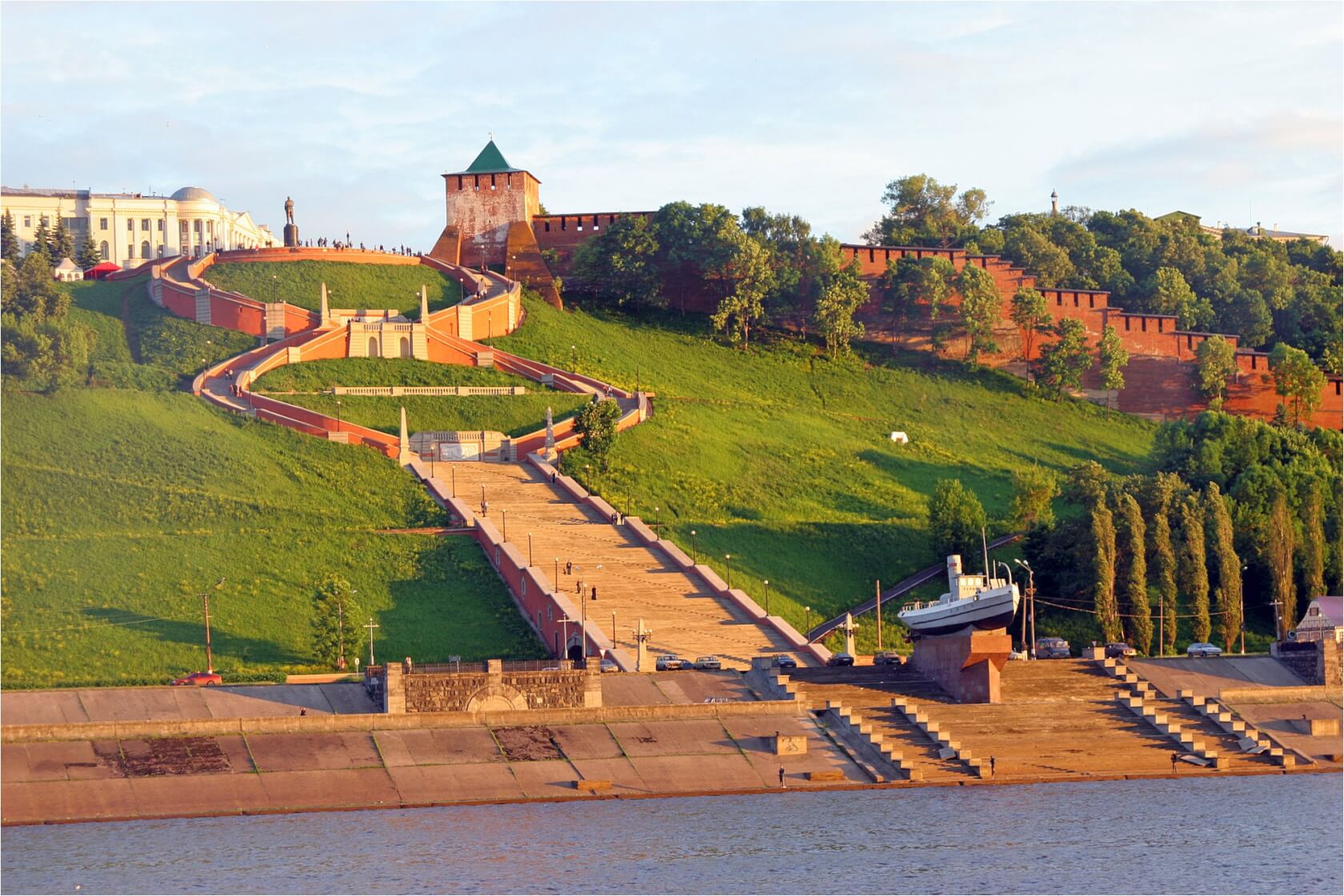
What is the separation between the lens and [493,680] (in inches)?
2302

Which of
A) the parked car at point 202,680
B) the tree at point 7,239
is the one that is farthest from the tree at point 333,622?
the tree at point 7,239

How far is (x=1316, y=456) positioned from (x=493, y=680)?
43.6m

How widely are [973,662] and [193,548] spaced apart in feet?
99.7

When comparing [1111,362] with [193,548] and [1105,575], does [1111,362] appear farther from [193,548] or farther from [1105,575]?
[193,548]

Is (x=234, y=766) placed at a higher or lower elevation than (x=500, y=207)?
lower

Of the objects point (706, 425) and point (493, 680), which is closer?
point (493, 680)

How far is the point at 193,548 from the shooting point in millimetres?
76125

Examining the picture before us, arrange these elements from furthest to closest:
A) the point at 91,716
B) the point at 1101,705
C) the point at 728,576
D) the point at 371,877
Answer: the point at 728,576 < the point at 1101,705 < the point at 91,716 < the point at 371,877

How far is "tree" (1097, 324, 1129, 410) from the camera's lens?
369 feet

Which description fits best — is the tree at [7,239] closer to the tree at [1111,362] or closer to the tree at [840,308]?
the tree at [840,308]

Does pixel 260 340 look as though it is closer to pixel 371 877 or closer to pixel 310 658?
pixel 310 658

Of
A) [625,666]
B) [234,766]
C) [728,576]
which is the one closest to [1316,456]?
[728,576]

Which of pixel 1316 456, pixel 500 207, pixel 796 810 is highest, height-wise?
pixel 500 207

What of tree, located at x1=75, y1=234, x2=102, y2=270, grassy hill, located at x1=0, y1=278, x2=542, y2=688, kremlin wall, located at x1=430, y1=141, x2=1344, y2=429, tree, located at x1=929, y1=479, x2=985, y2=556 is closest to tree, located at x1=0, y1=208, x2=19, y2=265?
tree, located at x1=75, y1=234, x2=102, y2=270
